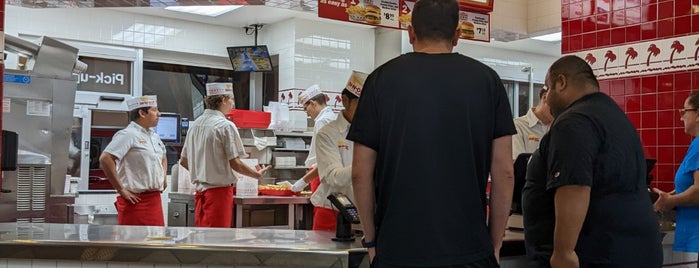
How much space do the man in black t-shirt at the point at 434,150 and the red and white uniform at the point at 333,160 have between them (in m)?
1.56

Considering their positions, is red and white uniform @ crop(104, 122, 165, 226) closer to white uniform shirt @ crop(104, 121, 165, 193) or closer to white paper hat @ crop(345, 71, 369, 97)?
white uniform shirt @ crop(104, 121, 165, 193)

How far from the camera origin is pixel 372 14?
571 centimetres

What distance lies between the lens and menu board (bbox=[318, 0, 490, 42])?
5449mm

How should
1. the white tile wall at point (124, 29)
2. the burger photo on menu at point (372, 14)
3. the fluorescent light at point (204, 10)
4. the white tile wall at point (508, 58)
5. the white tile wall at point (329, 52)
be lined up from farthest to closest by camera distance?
the white tile wall at point (508, 58) < the white tile wall at point (329, 52) < the fluorescent light at point (204, 10) < the white tile wall at point (124, 29) < the burger photo on menu at point (372, 14)

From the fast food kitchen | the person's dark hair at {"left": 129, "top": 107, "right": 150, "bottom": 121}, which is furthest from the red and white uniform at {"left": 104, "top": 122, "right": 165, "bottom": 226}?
the fast food kitchen

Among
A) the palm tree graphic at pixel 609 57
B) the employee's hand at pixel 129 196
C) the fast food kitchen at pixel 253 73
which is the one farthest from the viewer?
the employee's hand at pixel 129 196

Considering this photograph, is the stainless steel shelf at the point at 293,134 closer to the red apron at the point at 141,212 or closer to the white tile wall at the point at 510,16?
the white tile wall at the point at 510,16

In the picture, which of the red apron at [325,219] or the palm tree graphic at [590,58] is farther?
the palm tree graphic at [590,58]

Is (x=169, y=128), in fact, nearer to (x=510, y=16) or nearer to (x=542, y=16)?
(x=510, y=16)

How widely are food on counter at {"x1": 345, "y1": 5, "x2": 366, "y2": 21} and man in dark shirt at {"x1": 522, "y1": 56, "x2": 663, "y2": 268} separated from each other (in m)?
3.25

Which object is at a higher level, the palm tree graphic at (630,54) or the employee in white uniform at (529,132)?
the palm tree graphic at (630,54)

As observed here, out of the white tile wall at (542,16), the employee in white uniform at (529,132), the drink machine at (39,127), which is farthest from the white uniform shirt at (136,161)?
the white tile wall at (542,16)

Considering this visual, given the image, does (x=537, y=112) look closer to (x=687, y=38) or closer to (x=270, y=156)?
(x=687, y=38)

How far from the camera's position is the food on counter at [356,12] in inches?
219
